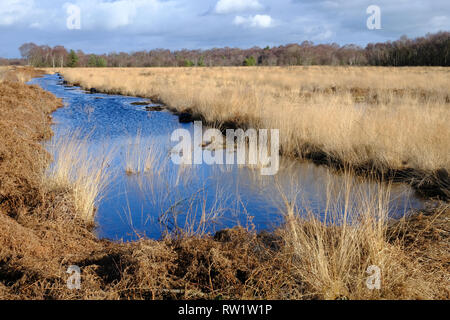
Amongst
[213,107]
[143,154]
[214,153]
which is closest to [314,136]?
[214,153]

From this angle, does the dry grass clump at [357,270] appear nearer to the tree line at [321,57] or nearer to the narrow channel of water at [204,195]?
the narrow channel of water at [204,195]

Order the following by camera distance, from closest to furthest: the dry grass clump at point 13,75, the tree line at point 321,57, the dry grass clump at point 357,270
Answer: the dry grass clump at point 357,270
the dry grass clump at point 13,75
the tree line at point 321,57

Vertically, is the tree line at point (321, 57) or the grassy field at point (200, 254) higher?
the tree line at point (321, 57)

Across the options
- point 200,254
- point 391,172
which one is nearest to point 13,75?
point 391,172

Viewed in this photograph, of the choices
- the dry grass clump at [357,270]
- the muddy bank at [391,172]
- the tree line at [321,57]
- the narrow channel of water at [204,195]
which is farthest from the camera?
the tree line at [321,57]

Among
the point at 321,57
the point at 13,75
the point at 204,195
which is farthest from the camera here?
the point at 321,57

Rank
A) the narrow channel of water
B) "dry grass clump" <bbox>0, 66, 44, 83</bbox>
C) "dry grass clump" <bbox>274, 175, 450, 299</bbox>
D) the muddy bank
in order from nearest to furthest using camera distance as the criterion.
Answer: "dry grass clump" <bbox>274, 175, 450, 299</bbox> → the narrow channel of water → the muddy bank → "dry grass clump" <bbox>0, 66, 44, 83</bbox>

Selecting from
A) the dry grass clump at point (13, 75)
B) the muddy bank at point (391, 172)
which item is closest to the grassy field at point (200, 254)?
the muddy bank at point (391, 172)

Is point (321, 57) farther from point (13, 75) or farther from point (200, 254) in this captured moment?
point (200, 254)

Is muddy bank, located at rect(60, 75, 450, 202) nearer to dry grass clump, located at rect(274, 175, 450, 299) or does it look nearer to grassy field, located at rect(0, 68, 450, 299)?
grassy field, located at rect(0, 68, 450, 299)

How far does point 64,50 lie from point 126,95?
7781 cm

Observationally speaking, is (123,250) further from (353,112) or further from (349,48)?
(349,48)

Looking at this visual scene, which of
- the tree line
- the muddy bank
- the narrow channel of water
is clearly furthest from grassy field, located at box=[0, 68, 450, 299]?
the tree line

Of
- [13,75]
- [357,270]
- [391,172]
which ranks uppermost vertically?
[13,75]
